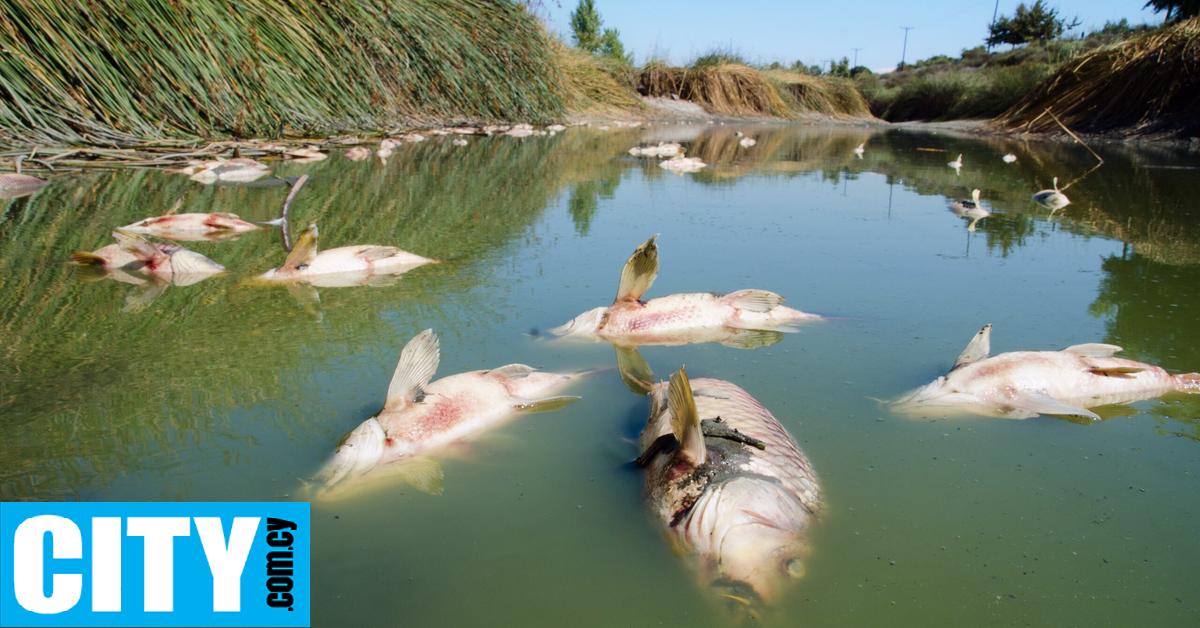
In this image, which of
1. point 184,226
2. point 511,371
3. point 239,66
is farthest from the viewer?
point 239,66

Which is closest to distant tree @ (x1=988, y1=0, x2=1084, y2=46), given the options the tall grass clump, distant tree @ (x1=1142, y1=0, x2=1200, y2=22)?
distant tree @ (x1=1142, y1=0, x2=1200, y2=22)

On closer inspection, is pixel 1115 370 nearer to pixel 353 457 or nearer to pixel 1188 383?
pixel 1188 383

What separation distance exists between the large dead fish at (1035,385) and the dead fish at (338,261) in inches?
88.0

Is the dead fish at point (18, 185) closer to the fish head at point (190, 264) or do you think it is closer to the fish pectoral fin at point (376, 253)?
Answer: the fish head at point (190, 264)

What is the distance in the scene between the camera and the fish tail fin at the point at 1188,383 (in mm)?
2168

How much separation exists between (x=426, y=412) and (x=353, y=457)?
0.75 ft

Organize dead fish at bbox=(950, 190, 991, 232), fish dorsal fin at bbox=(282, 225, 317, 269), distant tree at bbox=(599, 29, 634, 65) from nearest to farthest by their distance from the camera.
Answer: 1. fish dorsal fin at bbox=(282, 225, 317, 269)
2. dead fish at bbox=(950, 190, 991, 232)
3. distant tree at bbox=(599, 29, 634, 65)

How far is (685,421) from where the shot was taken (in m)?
1.55

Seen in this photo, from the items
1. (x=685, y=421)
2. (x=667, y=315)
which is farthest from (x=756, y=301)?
(x=685, y=421)

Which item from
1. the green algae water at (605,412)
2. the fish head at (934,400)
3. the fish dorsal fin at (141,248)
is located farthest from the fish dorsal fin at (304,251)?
the fish head at (934,400)

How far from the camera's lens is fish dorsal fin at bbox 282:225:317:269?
3.10 metres

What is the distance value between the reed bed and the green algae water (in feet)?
30.5

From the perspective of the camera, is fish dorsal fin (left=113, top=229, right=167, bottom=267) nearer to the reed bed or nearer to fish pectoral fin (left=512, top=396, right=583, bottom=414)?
fish pectoral fin (left=512, top=396, right=583, bottom=414)

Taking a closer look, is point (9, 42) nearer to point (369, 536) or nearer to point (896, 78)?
point (369, 536)
